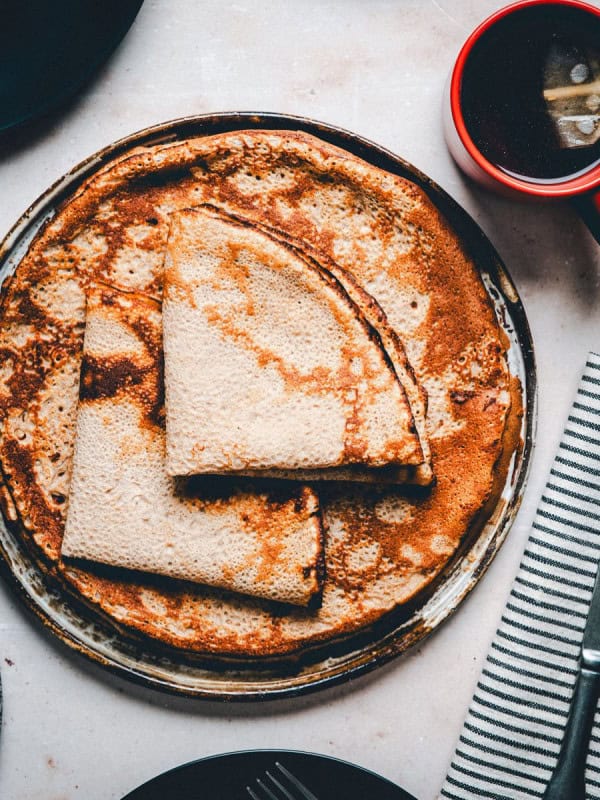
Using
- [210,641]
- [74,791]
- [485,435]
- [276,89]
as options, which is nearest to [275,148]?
[276,89]

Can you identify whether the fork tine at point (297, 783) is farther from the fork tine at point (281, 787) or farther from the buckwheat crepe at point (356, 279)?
the buckwheat crepe at point (356, 279)


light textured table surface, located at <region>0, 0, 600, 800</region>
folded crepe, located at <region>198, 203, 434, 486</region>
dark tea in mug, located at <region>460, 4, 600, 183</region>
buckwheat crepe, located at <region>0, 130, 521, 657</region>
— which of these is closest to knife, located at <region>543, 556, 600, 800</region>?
light textured table surface, located at <region>0, 0, 600, 800</region>

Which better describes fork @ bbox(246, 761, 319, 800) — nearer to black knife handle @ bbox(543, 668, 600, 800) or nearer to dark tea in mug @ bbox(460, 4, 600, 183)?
black knife handle @ bbox(543, 668, 600, 800)

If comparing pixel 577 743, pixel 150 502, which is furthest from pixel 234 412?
pixel 577 743

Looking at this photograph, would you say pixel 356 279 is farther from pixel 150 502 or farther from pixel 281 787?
pixel 281 787

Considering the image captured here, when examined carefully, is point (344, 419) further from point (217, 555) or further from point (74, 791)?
point (74, 791)

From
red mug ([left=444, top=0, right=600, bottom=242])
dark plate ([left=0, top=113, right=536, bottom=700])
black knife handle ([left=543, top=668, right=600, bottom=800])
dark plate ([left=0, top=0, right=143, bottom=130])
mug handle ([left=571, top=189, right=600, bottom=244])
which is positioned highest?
dark plate ([left=0, top=0, right=143, bottom=130])
